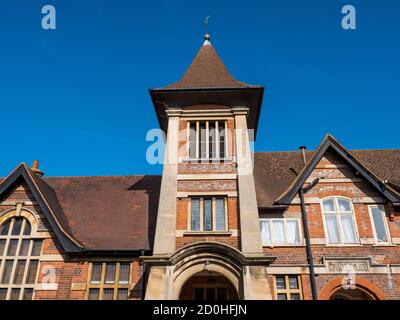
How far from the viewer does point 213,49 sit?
793 inches

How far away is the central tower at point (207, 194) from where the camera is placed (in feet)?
40.6

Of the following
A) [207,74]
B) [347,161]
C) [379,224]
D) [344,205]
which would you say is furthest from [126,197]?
[379,224]

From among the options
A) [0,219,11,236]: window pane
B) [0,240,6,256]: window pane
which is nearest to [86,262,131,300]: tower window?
[0,240,6,256]: window pane

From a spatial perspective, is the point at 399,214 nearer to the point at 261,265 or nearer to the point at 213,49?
the point at 261,265

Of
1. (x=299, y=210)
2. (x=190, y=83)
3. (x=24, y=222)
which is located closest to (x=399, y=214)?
(x=299, y=210)

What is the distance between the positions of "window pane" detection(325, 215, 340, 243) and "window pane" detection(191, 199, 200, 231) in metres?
5.42

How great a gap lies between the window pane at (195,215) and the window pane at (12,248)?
7.31 metres

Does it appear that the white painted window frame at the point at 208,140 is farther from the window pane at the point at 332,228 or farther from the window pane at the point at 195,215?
the window pane at the point at 332,228

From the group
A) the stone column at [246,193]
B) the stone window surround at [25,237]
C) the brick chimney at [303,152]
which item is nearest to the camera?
the stone column at [246,193]

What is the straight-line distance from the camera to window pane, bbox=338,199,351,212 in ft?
49.8

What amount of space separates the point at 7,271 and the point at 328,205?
13367 mm

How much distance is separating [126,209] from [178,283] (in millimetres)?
5189

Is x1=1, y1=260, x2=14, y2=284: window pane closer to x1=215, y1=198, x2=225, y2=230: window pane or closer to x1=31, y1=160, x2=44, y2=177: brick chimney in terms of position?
x1=31, y1=160, x2=44, y2=177: brick chimney

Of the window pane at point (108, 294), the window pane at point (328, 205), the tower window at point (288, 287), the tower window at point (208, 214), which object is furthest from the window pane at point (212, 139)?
the window pane at point (108, 294)
